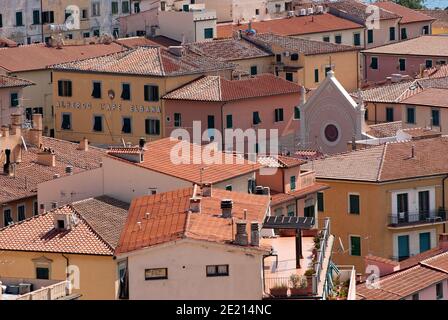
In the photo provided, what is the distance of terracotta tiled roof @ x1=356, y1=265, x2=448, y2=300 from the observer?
41031 millimetres

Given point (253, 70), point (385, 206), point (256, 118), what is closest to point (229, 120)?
point (256, 118)

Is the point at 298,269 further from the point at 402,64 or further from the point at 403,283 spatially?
the point at 402,64

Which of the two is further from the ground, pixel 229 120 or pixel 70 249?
pixel 229 120

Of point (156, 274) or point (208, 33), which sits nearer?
point (156, 274)

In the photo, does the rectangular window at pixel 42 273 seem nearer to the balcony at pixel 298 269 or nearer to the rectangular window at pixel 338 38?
the balcony at pixel 298 269

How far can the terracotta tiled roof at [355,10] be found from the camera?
103912 mm

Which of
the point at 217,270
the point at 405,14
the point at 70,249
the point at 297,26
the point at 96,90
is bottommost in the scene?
the point at 70,249

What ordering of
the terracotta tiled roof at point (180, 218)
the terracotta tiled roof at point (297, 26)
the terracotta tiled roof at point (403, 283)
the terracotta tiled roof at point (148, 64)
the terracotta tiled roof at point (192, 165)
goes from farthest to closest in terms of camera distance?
the terracotta tiled roof at point (297, 26) → the terracotta tiled roof at point (148, 64) → the terracotta tiled roof at point (192, 165) → the terracotta tiled roof at point (403, 283) → the terracotta tiled roof at point (180, 218)

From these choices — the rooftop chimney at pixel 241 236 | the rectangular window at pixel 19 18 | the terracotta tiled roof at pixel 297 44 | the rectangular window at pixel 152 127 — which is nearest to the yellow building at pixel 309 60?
the terracotta tiled roof at pixel 297 44

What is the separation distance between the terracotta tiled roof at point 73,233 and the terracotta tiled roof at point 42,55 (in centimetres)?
3958

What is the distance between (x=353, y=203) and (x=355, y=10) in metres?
48.6

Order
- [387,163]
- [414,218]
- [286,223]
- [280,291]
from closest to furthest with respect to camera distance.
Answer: [280,291], [286,223], [414,218], [387,163]

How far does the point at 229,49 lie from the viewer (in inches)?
3455
